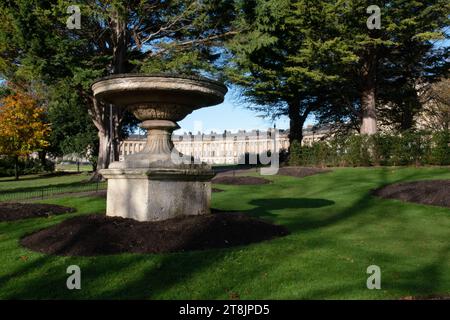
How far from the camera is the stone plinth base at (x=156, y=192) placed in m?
8.48

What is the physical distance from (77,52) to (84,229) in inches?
840

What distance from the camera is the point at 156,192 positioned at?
852 cm

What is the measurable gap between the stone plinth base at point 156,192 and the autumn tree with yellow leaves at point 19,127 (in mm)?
34335

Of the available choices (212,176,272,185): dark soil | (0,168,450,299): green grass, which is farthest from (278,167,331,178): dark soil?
(0,168,450,299): green grass

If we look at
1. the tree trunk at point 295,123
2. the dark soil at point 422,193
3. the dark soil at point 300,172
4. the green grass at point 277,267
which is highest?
the tree trunk at point 295,123

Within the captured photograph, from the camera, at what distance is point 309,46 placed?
28.2 m

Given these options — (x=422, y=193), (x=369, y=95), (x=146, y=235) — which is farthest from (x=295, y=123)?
(x=146, y=235)

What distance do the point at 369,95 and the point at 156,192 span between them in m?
26.4

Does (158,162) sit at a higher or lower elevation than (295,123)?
lower

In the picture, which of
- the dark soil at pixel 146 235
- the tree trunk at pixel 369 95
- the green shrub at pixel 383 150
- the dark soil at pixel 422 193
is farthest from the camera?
the tree trunk at pixel 369 95

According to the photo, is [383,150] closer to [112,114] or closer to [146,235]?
[112,114]

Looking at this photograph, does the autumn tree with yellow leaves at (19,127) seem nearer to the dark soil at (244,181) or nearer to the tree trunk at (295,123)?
the tree trunk at (295,123)

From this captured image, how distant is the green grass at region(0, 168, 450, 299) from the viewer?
5344 millimetres

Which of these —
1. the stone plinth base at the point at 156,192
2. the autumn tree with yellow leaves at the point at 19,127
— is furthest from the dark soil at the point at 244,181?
the autumn tree with yellow leaves at the point at 19,127
